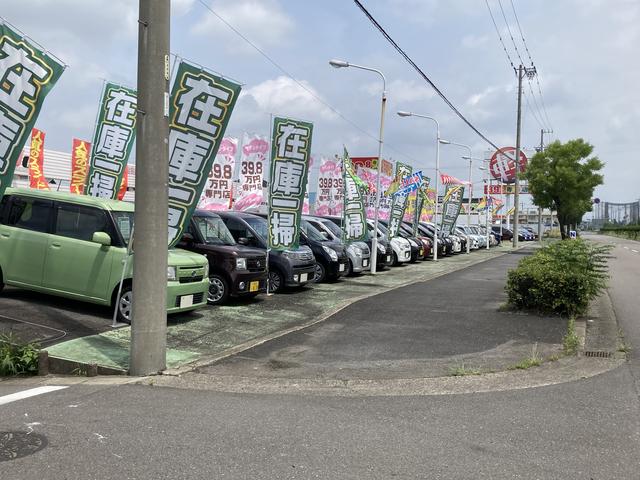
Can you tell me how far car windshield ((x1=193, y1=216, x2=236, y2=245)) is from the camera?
10.9 m

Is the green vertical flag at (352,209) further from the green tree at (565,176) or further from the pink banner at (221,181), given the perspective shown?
the green tree at (565,176)

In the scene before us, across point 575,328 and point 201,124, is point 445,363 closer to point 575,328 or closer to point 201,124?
point 575,328

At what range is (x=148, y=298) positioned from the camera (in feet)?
20.4

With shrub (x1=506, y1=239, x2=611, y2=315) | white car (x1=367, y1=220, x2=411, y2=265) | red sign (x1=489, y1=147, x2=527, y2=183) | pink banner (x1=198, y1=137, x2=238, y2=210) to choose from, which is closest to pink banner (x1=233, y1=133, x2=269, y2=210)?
pink banner (x1=198, y1=137, x2=238, y2=210)

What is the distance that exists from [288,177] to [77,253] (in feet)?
17.9

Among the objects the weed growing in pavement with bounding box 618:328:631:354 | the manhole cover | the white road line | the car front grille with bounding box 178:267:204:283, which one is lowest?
the white road line

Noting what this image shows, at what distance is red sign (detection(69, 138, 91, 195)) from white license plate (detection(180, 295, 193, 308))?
1216cm

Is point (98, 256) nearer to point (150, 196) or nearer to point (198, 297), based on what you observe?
point (198, 297)

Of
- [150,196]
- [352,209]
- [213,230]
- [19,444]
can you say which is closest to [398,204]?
[352,209]

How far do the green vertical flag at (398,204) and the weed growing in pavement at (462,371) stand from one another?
527 inches

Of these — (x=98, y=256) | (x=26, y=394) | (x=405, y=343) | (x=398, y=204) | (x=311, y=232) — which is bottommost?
(x=26, y=394)

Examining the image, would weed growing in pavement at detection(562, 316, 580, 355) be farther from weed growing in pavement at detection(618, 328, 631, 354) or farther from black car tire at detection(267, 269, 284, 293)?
black car tire at detection(267, 269, 284, 293)

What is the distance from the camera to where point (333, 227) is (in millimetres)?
17422


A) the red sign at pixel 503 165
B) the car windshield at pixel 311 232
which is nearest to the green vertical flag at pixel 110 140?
the car windshield at pixel 311 232
